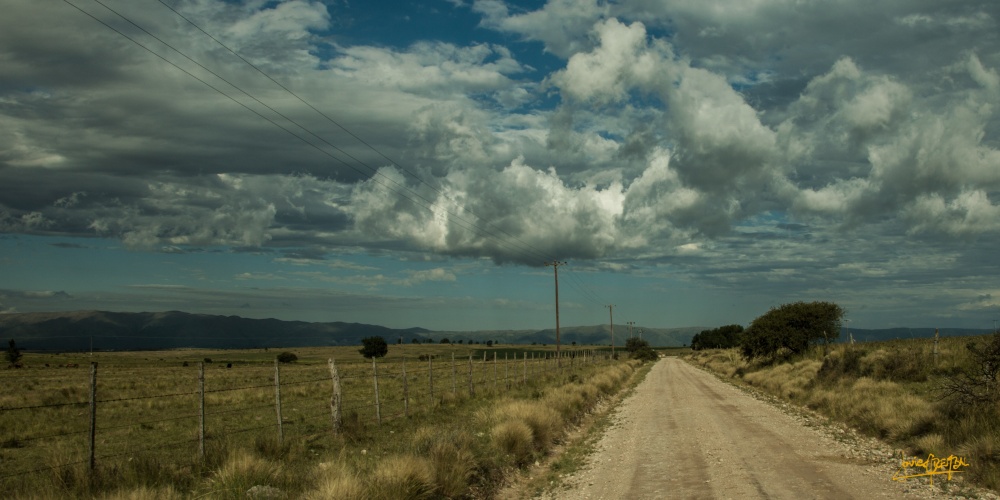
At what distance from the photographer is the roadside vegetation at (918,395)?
13.0 metres

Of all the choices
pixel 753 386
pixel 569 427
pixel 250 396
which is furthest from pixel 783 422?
pixel 250 396

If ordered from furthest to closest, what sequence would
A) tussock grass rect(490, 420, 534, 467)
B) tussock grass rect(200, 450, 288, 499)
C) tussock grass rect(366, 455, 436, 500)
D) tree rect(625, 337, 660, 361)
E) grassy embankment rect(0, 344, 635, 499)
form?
tree rect(625, 337, 660, 361) → tussock grass rect(490, 420, 534, 467) → grassy embankment rect(0, 344, 635, 499) → tussock grass rect(200, 450, 288, 499) → tussock grass rect(366, 455, 436, 500)

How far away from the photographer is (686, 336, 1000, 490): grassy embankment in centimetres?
1262

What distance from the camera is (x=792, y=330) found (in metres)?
52.5

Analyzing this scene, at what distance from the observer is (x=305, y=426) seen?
22.2 m

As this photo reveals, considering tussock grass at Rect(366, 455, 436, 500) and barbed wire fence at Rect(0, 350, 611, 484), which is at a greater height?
tussock grass at Rect(366, 455, 436, 500)

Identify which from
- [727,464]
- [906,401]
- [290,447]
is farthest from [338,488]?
[906,401]

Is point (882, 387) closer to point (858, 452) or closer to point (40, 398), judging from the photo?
point (858, 452)

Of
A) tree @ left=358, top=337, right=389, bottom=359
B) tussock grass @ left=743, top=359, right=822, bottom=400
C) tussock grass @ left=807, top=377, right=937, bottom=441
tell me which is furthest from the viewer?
tree @ left=358, top=337, right=389, bottom=359

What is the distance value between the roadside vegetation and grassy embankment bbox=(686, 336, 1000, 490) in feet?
0.08

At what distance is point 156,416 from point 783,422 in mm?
23227

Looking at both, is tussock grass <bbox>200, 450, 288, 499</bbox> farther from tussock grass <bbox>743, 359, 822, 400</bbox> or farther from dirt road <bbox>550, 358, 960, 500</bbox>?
tussock grass <bbox>743, 359, 822, 400</bbox>
